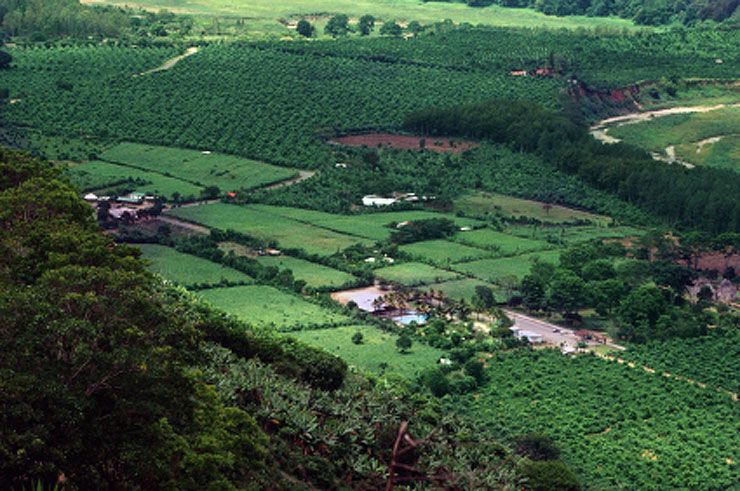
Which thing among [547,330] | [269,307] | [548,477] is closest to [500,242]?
[547,330]

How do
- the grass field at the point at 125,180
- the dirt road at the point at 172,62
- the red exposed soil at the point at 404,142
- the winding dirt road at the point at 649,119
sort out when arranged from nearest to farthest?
the grass field at the point at 125,180, the red exposed soil at the point at 404,142, the winding dirt road at the point at 649,119, the dirt road at the point at 172,62

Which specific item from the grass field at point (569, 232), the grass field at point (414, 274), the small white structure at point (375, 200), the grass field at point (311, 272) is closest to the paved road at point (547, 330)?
the grass field at point (414, 274)

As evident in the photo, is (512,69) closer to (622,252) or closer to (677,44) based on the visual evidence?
(677,44)

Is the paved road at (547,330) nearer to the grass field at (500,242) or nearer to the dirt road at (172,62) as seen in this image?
the grass field at (500,242)

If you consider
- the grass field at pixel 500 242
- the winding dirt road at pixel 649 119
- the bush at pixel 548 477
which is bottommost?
the winding dirt road at pixel 649 119

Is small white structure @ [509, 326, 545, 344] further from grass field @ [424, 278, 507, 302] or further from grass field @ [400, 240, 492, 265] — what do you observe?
grass field @ [400, 240, 492, 265]

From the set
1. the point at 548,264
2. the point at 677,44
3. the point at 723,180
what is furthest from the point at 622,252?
the point at 677,44

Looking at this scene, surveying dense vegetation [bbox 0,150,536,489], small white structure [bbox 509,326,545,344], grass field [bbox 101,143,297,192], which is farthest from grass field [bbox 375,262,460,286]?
dense vegetation [bbox 0,150,536,489]
